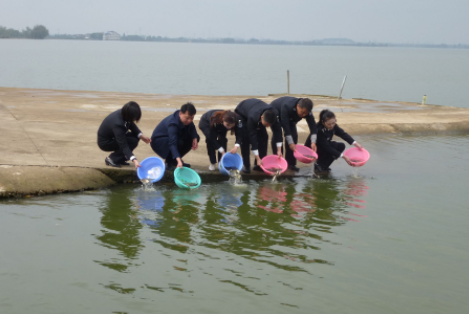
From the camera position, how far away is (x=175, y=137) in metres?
8.30

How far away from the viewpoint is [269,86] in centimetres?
4322

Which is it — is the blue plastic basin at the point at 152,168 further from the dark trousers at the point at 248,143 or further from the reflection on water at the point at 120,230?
the dark trousers at the point at 248,143

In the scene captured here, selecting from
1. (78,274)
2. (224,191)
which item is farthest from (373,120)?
(78,274)

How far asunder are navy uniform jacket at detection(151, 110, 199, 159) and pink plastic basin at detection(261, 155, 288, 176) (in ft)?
4.55

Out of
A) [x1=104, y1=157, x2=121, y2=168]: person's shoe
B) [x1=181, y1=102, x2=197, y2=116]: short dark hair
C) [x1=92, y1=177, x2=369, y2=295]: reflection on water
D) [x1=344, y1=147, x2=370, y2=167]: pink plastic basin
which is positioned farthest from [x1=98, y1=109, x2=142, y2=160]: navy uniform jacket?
[x1=344, y1=147, x2=370, y2=167]: pink plastic basin

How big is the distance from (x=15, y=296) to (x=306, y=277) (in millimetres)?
2743

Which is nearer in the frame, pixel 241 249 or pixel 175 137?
pixel 241 249

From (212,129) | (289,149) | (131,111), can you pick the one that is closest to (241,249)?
(131,111)

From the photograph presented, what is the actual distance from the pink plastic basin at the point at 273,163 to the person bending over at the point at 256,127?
0.13m

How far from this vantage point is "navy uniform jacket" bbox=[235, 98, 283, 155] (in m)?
8.61

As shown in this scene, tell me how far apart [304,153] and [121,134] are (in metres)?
3.48

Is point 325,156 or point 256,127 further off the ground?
point 256,127

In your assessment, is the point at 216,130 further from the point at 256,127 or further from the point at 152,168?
the point at 152,168

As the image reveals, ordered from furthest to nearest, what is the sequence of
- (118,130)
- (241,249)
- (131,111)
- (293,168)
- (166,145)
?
Result: 1. (293,168)
2. (166,145)
3. (118,130)
4. (131,111)
5. (241,249)
